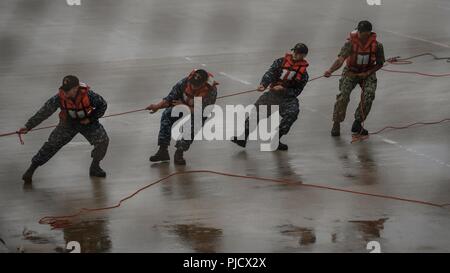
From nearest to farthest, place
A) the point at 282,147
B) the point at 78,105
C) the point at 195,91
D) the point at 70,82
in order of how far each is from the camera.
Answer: the point at 70,82 < the point at 78,105 < the point at 195,91 < the point at 282,147

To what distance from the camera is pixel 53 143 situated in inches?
552

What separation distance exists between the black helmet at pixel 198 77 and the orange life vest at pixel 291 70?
58.3 inches

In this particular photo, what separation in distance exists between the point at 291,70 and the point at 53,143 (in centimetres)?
355

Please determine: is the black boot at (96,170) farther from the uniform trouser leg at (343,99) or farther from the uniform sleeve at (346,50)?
the uniform sleeve at (346,50)

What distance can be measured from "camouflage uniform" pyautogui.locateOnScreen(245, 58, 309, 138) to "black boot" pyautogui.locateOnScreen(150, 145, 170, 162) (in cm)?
140

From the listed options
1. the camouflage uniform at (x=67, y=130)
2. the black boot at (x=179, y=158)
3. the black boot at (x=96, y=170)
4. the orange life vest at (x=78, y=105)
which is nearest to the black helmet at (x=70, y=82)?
the orange life vest at (x=78, y=105)

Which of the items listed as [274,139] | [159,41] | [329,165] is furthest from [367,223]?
[159,41]

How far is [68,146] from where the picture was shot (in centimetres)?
1588

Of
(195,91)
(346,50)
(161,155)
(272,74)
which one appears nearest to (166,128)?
A: (161,155)

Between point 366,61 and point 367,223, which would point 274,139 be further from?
point 367,223

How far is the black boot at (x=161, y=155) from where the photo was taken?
14.8 metres

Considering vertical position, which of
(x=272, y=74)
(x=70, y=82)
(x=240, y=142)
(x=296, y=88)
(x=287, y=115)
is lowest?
(x=240, y=142)

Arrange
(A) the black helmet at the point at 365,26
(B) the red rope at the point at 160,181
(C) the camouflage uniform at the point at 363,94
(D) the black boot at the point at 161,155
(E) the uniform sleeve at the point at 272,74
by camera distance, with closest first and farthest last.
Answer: (B) the red rope at the point at 160,181, (D) the black boot at the point at 161,155, (E) the uniform sleeve at the point at 272,74, (A) the black helmet at the point at 365,26, (C) the camouflage uniform at the point at 363,94

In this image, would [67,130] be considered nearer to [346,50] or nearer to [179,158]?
[179,158]
